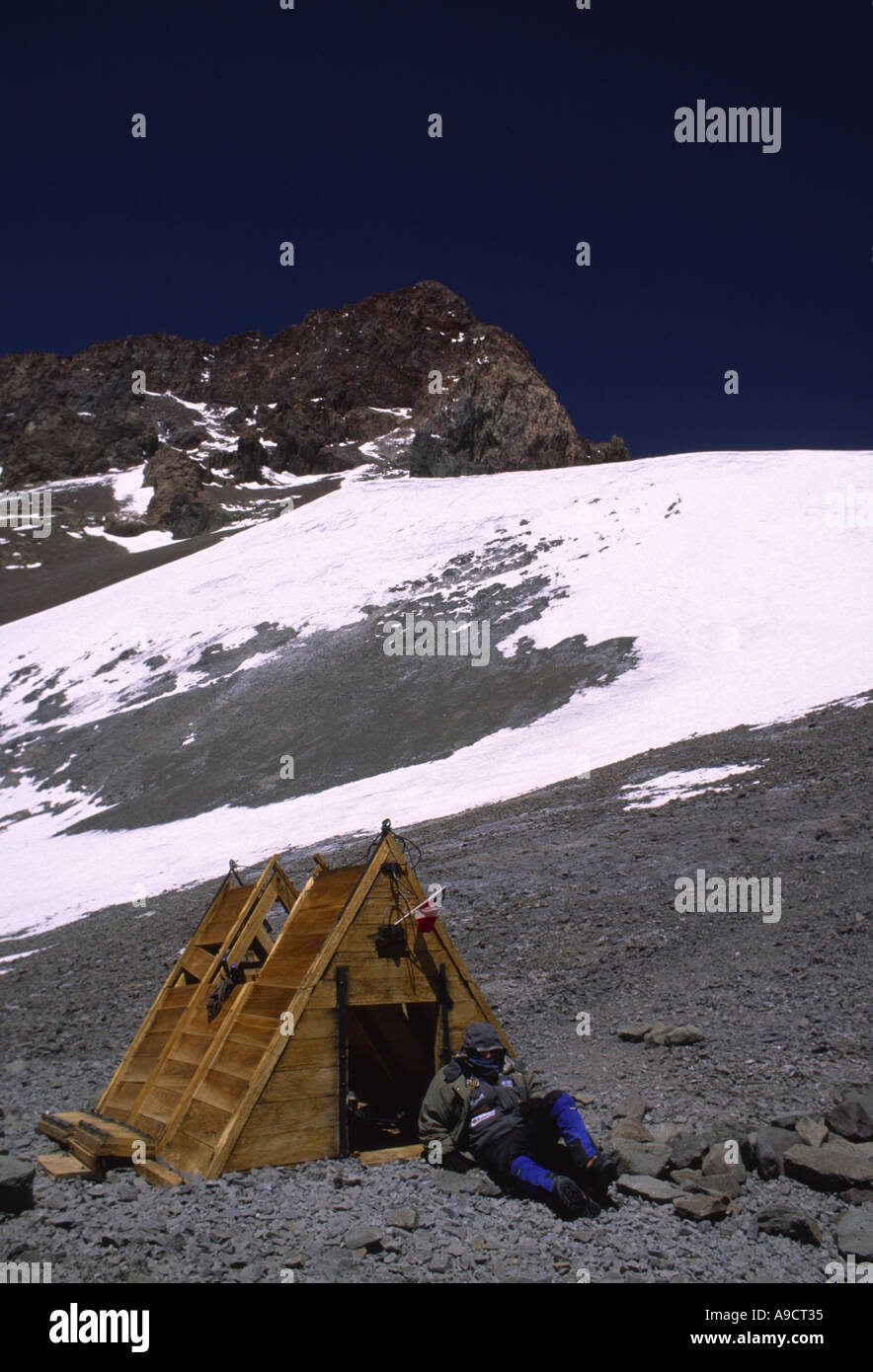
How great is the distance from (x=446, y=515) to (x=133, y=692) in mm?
19319

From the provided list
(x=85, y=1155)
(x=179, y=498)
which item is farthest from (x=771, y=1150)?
(x=179, y=498)

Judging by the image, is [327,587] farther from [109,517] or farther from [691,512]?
[109,517]

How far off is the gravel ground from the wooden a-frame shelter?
12.0 inches

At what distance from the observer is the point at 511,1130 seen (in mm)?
5887

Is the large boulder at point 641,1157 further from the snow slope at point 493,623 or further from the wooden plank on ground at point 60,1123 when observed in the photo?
the snow slope at point 493,623

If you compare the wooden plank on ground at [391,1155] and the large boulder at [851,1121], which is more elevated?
the large boulder at [851,1121]
